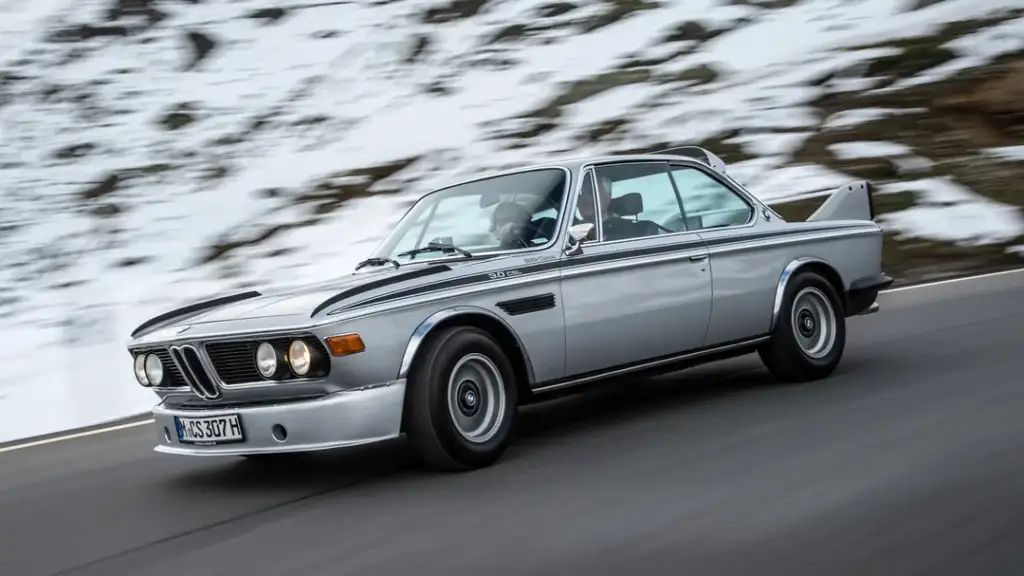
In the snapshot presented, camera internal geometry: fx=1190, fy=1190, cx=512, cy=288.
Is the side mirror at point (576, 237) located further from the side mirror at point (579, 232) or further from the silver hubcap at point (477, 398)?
the silver hubcap at point (477, 398)

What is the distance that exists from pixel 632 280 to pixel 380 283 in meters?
1.52

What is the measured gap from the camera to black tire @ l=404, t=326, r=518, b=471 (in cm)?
532

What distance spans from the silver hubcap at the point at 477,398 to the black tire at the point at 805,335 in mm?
2181

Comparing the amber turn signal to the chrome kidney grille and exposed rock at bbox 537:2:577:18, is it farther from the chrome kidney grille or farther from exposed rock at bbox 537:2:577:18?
exposed rock at bbox 537:2:577:18

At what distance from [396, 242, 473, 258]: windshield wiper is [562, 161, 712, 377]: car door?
0.55m

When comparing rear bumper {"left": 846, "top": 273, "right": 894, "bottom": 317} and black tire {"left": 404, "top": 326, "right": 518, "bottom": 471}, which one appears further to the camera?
rear bumper {"left": 846, "top": 273, "right": 894, "bottom": 317}

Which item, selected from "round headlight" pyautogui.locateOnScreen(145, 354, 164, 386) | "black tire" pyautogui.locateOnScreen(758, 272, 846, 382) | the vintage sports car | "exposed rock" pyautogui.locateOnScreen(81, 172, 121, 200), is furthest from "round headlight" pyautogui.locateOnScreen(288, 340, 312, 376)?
"exposed rock" pyautogui.locateOnScreen(81, 172, 121, 200)

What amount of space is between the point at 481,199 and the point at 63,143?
1632 cm

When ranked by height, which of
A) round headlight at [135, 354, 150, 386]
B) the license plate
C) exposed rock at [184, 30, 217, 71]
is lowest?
the license plate

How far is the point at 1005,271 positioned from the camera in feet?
41.0

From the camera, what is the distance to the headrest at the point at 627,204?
6574mm

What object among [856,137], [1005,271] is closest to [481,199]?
[1005,271]

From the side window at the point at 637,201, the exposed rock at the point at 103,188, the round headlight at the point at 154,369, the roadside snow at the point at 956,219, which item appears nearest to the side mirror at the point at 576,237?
the side window at the point at 637,201

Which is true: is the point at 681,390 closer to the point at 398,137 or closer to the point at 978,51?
the point at 398,137
